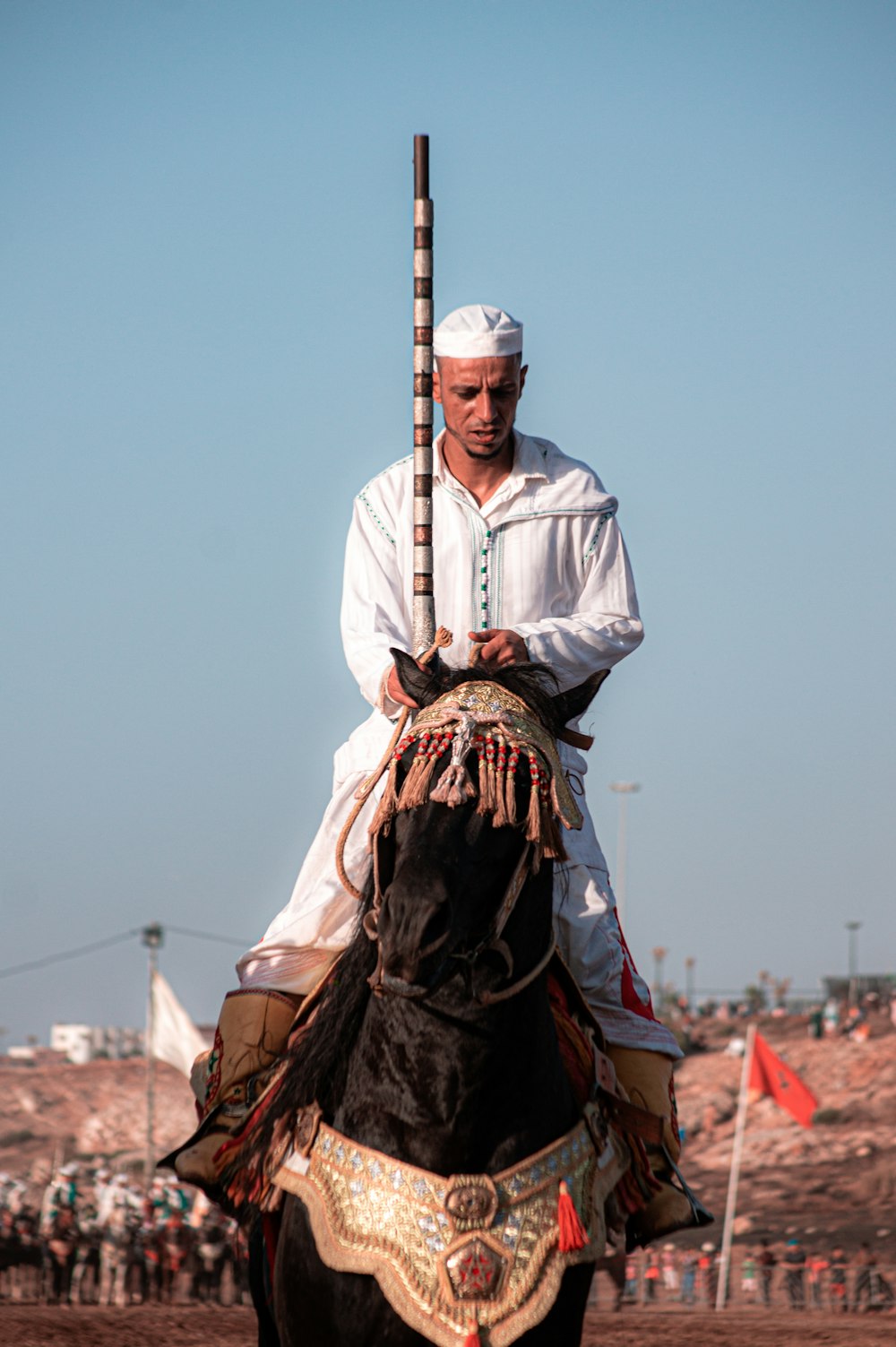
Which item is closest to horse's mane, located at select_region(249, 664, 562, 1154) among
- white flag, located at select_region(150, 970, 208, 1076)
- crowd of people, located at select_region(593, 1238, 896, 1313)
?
crowd of people, located at select_region(593, 1238, 896, 1313)

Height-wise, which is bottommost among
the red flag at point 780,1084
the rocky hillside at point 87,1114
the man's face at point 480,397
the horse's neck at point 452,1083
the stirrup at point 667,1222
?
the rocky hillside at point 87,1114

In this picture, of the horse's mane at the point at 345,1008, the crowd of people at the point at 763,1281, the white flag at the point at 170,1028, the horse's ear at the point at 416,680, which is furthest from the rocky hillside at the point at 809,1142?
the horse's ear at the point at 416,680

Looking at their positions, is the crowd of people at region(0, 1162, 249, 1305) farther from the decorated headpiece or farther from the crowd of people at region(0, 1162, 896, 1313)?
the decorated headpiece

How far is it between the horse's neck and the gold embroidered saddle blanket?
68 mm

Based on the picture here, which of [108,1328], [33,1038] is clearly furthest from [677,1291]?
[33,1038]

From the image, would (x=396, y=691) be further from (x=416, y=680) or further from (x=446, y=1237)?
(x=446, y=1237)

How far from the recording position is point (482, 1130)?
601 cm

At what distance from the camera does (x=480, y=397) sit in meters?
7.33

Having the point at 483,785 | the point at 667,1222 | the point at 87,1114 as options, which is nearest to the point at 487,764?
the point at 483,785

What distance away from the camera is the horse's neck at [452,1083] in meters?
5.88

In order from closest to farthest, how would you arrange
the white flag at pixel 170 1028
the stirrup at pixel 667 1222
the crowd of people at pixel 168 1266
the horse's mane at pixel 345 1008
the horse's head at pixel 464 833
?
the horse's head at pixel 464 833 → the horse's mane at pixel 345 1008 → the stirrup at pixel 667 1222 → the crowd of people at pixel 168 1266 → the white flag at pixel 170 1028

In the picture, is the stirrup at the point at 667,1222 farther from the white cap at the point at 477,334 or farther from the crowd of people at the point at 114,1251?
the crowd of people at the point at 114,1251

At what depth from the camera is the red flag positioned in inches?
1191

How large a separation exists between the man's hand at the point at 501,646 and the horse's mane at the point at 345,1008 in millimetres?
49
